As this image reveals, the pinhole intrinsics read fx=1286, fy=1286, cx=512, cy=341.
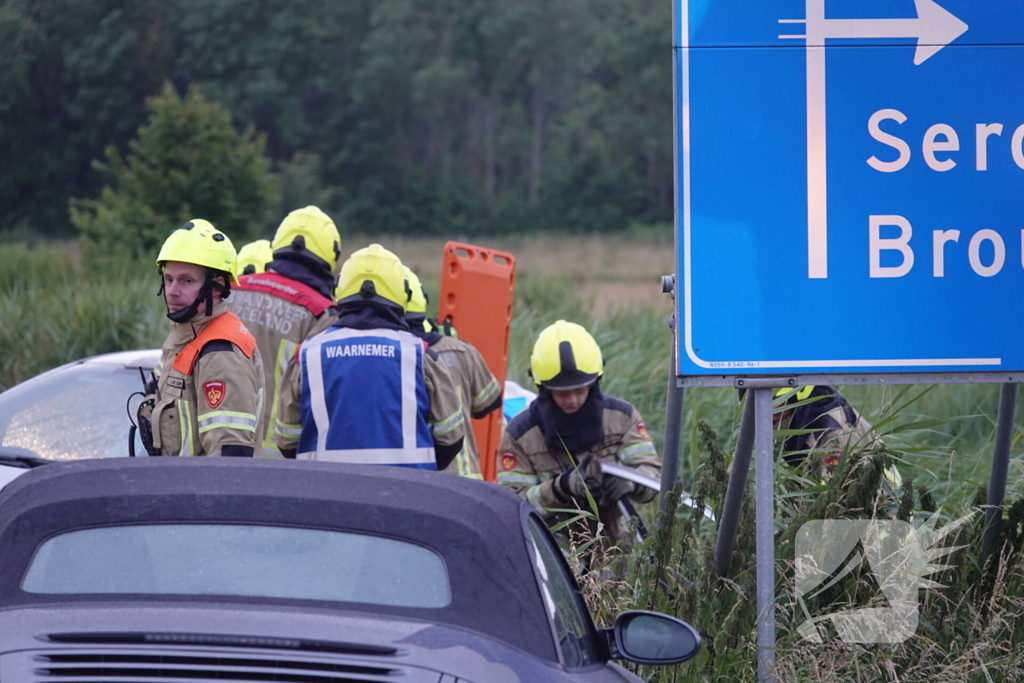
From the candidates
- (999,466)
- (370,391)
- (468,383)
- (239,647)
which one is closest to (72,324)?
(468,383)

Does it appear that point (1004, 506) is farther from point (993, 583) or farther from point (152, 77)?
point (152, 77)

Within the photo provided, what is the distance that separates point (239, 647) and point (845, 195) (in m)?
2.46

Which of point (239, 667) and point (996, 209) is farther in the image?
point (996, 209)

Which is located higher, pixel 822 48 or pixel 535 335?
pixel 822 48

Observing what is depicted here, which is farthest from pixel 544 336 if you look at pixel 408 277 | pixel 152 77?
pixel 152 77

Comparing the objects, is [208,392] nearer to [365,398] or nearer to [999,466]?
[365,398]

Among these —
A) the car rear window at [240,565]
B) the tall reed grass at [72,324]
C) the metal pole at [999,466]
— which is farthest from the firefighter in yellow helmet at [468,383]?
the tall reed grass at [72,324]

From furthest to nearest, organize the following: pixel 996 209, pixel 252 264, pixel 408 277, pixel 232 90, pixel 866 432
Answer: pixel 232 90 < pixel 252 264 < pixel 408 277 < pixel 866 432 < pixel 996 209

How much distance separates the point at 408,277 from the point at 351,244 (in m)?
49.6

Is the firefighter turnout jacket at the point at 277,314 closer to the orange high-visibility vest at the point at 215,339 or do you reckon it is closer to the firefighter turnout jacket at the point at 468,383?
the firefighter turnout jacket at the point at 468,383

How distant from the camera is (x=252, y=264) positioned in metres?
7.78

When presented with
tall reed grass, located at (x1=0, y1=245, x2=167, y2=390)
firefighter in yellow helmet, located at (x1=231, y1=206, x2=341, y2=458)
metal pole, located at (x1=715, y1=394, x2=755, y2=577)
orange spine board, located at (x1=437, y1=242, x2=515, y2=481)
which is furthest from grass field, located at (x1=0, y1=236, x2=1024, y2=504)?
firefighter in yellow helmet, located at (x1=231, y1=206, x2=341, y2=458)

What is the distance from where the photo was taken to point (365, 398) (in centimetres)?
477

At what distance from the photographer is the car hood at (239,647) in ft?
6.75
